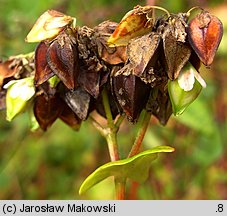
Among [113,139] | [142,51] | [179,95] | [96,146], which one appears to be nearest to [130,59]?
[142,51]

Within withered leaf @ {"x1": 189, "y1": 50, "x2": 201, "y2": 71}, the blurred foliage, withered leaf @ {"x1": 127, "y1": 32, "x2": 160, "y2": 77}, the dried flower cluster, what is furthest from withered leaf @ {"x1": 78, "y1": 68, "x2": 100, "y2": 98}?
the blurred foliage

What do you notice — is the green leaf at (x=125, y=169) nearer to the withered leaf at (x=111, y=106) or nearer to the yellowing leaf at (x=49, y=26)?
the withered leaf at (x=111, y=106)

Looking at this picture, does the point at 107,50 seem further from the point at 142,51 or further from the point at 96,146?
the point at 96,146

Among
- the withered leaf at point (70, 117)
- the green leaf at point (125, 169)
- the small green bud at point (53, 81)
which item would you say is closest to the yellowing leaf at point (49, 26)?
the small green bud at point (53, 81)

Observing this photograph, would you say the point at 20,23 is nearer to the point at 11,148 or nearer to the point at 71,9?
the point at 71,9

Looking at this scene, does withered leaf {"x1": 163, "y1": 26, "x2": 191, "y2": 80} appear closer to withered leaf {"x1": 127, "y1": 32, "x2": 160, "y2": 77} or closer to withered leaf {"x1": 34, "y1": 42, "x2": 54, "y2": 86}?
withered leaf {"x1": 127, "y1": 32, "x2": 160, "y2": 77}
